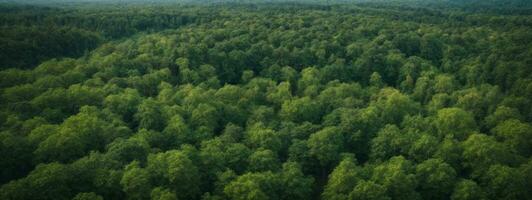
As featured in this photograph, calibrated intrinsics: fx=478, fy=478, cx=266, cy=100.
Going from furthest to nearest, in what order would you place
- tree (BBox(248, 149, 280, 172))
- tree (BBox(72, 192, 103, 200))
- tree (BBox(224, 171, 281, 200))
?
tree (BBox(248, 149, 280, 172))
tree (BBox(224, 171, 281, 200))
tree (BBox(72, 192, 103, 200))

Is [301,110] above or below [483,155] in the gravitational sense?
above

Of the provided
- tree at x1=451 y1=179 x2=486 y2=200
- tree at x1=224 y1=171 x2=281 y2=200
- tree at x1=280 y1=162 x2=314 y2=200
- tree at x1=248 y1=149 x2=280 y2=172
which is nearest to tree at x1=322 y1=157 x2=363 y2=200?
tree at x1=280 y1=162 x2=314 y2=200

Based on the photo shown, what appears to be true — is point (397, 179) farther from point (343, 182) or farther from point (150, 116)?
point (150, 116)

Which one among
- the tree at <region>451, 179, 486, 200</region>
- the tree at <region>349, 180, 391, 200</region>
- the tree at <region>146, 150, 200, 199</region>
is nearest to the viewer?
the tree at <region>349, 180, 391, 200</region>

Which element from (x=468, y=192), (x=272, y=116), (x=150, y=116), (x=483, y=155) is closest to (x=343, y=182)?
(x=468, y=192)

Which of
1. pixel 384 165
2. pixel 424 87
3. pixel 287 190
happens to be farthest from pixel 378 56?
pixel 287 190

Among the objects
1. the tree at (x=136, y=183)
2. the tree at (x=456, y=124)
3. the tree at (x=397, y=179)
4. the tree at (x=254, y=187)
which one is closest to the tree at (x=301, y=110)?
the tree at (x=456, y=124)

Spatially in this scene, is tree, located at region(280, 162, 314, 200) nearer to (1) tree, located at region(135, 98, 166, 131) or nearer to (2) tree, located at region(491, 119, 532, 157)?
(1) tree, located at region(135, 98, 166, 131)

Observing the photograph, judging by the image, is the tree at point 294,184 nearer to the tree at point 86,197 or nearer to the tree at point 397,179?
the tree at point 397,179

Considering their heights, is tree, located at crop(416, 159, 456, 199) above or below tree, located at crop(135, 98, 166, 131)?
below
